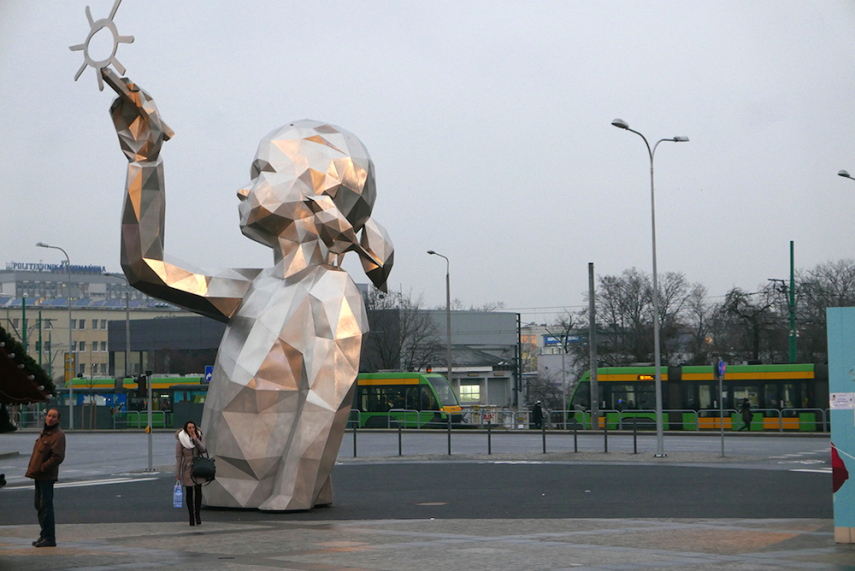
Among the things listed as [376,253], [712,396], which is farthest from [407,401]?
[376,253]

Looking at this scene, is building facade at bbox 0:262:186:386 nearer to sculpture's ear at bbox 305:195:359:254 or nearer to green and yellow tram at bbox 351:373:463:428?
green and yellow tram at bbox 351:373:463:428

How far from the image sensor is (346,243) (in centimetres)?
1276

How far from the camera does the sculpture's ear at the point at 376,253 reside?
43.7ft

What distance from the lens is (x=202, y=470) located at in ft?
38.2

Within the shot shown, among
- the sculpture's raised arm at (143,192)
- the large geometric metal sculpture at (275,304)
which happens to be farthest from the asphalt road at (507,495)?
the sculpture's raised arm at (143,192)

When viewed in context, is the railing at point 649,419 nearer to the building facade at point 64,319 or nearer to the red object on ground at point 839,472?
the red object on ground at point 839,472

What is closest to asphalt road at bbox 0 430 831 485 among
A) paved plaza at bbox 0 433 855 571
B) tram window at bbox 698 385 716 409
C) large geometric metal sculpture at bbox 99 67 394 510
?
tram window at bbox 698 385 716 409

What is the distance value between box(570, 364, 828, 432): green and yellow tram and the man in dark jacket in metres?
23.5

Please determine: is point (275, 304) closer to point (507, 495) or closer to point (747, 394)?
point (507, 495)

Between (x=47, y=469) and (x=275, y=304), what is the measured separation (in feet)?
10.9

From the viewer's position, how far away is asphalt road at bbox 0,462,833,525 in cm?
1266

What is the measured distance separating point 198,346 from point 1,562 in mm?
62026

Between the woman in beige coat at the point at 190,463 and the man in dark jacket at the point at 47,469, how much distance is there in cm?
162

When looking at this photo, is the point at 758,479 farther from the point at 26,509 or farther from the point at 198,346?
the point at 198,346
